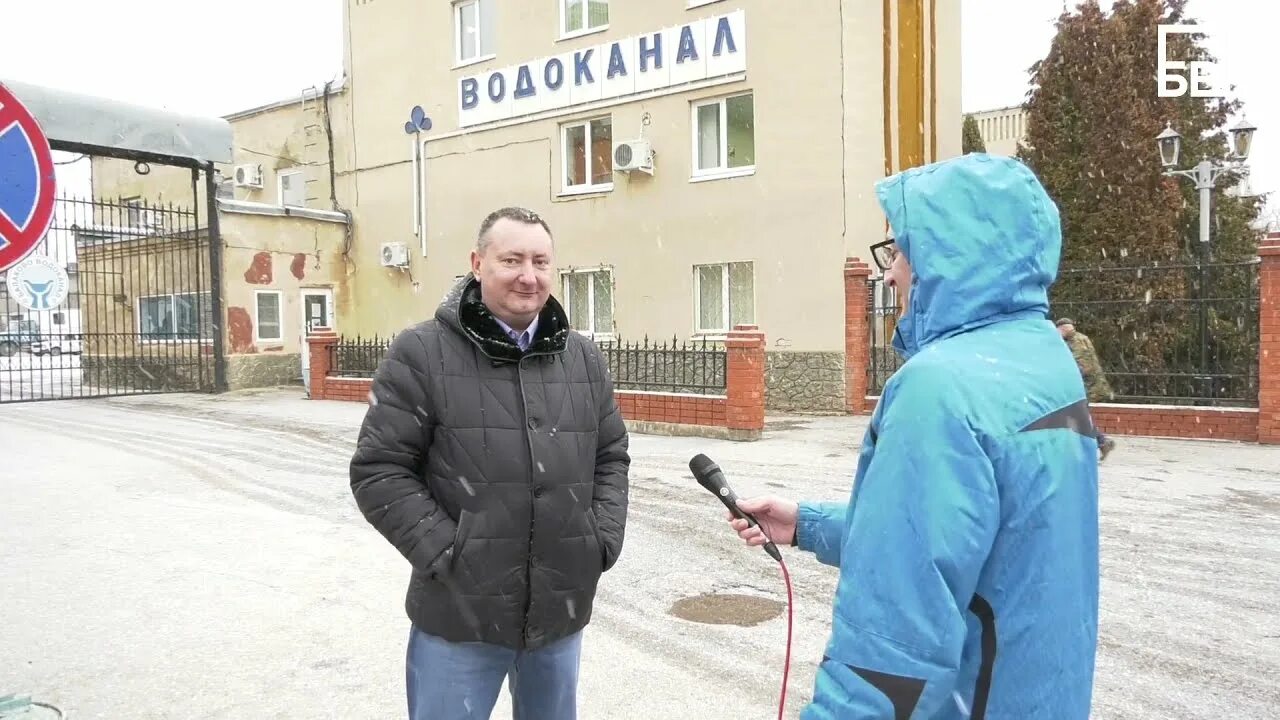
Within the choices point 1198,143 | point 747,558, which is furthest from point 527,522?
point 1198,143

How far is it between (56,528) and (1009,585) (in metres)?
7.47

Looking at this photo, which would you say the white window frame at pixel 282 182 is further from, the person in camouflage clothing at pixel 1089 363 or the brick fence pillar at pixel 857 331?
the person in camouflage clothing at pixel 1089 363

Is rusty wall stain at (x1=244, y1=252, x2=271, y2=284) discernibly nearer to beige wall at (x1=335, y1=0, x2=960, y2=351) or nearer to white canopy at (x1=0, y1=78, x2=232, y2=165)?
beige wall at (x1=335, y1=0, x2=960, y2=351)

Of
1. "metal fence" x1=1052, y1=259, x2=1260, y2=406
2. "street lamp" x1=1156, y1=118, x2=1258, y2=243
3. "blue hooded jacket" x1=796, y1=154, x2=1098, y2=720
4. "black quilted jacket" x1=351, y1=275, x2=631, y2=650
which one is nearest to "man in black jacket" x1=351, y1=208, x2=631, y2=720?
"black quilted jacket" x1=351, y1=275, x2=631, y2=650

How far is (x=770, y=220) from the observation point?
50.1ft

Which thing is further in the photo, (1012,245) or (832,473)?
(832,473)

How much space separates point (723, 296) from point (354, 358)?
7.18m

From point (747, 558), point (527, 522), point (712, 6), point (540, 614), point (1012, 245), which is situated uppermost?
point (712, 6)

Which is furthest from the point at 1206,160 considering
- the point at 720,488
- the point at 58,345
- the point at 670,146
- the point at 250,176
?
the point at 58,345

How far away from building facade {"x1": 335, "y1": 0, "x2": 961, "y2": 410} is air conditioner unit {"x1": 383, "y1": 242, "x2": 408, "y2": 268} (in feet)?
0.17

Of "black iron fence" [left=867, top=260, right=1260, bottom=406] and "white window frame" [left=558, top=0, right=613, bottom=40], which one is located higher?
"white window frame" [left=558, top=0, right=613, bottom=40]

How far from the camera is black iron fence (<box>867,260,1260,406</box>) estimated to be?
35.6 feet

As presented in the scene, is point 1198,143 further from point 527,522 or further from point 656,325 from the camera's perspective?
point 527,522

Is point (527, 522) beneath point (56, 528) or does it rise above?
above
